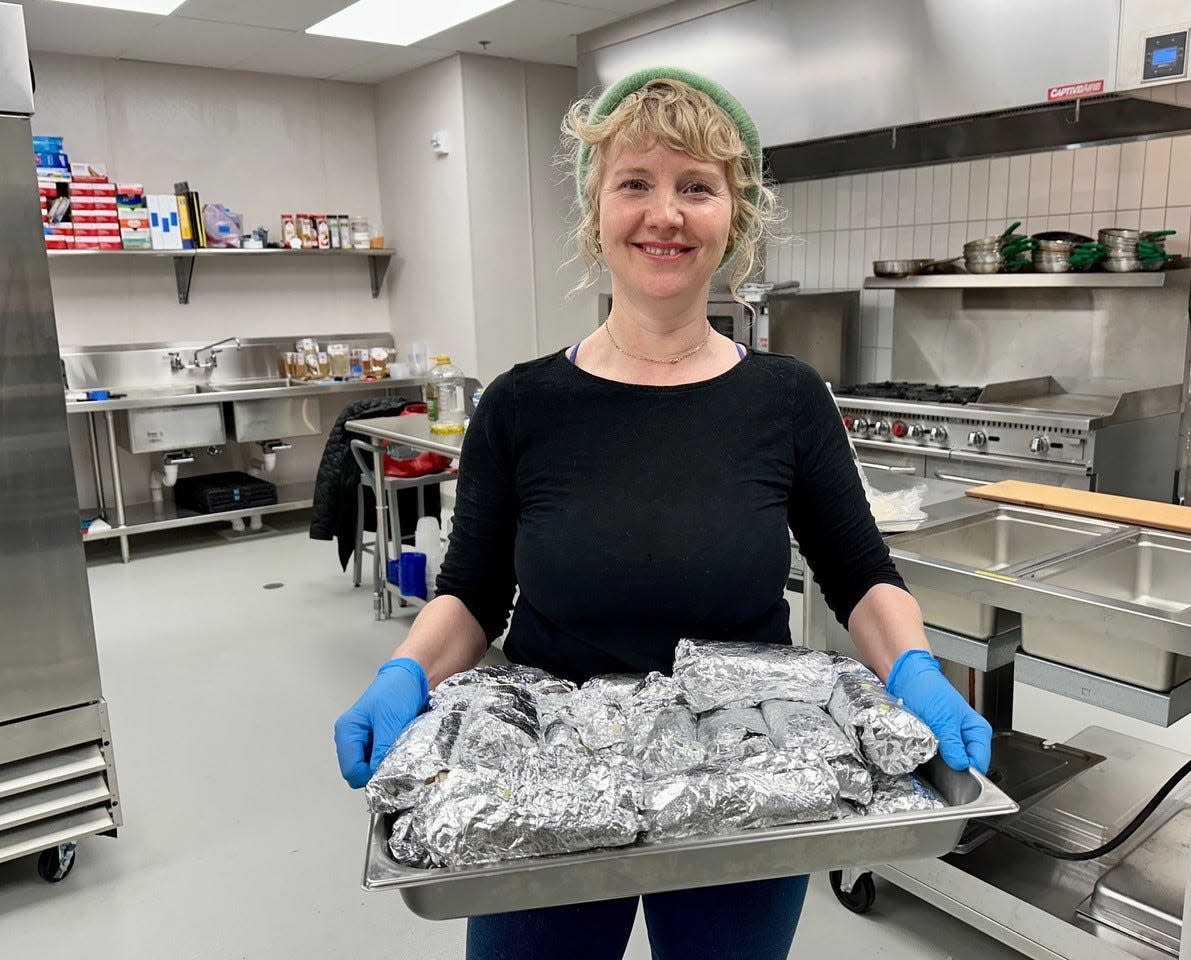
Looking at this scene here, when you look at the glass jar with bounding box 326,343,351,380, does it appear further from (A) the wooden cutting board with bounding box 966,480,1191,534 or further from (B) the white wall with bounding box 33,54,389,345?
(A) the wooden cutting board with bounding box 966,480,1191,534

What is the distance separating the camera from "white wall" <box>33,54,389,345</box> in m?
5.43

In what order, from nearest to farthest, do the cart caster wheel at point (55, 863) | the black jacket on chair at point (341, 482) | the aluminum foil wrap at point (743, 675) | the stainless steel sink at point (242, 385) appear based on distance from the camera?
the aluminum foil wrap at point (743, 675) < the cart caster wheel at point (55, 863) < the black jacket on chair at point (341, 482) < the stainless steel sink at point (242, 385)

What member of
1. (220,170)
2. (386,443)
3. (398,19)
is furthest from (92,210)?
(386,443)

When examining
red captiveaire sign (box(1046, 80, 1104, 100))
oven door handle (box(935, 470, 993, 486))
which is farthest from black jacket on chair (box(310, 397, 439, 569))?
red captiveaire sign (box(1046, 80, 1104, 100))

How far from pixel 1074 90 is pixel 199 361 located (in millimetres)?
4810

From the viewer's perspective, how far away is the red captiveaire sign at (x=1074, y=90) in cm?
309

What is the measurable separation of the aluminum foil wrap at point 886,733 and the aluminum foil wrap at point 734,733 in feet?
0.17

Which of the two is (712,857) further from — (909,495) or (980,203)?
(980,203)

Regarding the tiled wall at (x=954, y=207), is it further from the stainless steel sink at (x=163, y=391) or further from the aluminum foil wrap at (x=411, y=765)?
the aluminum foil wrap at (x=411, y=765)

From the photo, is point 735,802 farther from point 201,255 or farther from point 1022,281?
point 201,255

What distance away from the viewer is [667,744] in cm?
100

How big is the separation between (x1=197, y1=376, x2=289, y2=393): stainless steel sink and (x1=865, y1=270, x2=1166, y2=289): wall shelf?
353 centimetres

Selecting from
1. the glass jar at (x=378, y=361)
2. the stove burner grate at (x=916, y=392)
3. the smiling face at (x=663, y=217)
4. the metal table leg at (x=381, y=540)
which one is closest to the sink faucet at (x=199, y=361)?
the glass jar at (x=378, y=361)

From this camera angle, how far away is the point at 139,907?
91.2 inches
